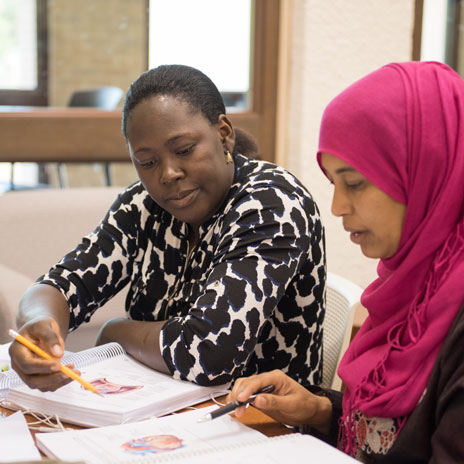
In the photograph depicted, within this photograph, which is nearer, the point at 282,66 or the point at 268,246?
the point at 268,246

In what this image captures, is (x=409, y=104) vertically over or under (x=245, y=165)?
over

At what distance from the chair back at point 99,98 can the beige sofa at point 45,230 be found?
1.63 feet

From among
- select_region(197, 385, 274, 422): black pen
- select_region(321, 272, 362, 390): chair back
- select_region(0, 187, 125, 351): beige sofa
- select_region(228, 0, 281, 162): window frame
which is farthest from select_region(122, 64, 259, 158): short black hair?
select_region(228, 0, 281, 162): window frame

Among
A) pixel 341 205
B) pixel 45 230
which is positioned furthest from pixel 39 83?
pixel 341 205

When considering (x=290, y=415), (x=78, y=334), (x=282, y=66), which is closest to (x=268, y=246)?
(x=290, y=415)

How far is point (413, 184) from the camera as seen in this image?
1.14 m

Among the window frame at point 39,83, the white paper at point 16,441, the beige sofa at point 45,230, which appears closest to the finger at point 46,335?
the white paper at point 16,441

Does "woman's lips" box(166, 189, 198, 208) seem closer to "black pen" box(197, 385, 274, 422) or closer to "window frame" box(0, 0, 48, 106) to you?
"black pen" box(197, 385, 274, 422)

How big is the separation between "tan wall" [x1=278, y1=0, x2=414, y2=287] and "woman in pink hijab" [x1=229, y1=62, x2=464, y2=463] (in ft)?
5.81

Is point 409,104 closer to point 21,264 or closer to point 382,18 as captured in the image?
point 21,264

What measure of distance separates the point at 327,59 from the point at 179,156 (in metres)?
1.58

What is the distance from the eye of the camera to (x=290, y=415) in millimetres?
1287

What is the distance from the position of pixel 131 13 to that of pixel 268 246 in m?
1.76

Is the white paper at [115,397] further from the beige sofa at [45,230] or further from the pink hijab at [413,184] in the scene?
the beige sofa at [45,230]
